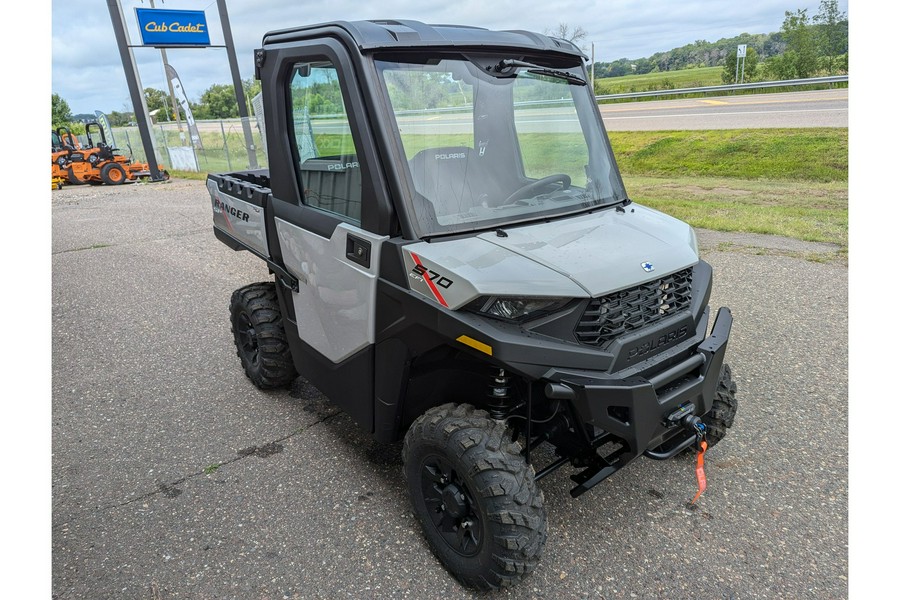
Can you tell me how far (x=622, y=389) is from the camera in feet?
7.27

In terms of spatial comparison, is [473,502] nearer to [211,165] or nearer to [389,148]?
[389,148]

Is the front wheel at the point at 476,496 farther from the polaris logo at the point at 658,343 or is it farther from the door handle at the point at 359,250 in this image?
the door handle at the point at 359,250

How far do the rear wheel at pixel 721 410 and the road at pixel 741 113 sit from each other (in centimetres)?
1397

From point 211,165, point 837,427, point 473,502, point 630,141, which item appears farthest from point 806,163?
point 211,165

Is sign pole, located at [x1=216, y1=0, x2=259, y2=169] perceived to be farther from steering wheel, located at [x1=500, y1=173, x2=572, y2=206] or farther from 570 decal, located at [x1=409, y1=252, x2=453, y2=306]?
570 decal, located at [x1=409, y1=252, x2=453, y2=306]

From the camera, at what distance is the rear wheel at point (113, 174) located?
17672mm

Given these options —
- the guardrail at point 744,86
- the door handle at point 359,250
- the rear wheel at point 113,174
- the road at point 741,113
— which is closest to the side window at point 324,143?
the door handle at point 359,250

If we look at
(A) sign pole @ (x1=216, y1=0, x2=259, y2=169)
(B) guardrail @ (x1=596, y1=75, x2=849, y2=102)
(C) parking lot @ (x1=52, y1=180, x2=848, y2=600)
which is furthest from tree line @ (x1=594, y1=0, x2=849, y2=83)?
(C) parking lot @ (x1=52, y1=180, x2=848, y2=600)

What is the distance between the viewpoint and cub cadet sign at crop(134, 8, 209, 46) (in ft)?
57.0

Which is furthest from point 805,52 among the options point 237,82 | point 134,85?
point 134,85

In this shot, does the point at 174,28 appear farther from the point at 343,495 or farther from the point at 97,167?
the point at 343,495

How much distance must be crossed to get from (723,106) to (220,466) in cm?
2251

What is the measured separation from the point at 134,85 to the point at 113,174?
8.80ft

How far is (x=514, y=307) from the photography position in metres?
2.31
